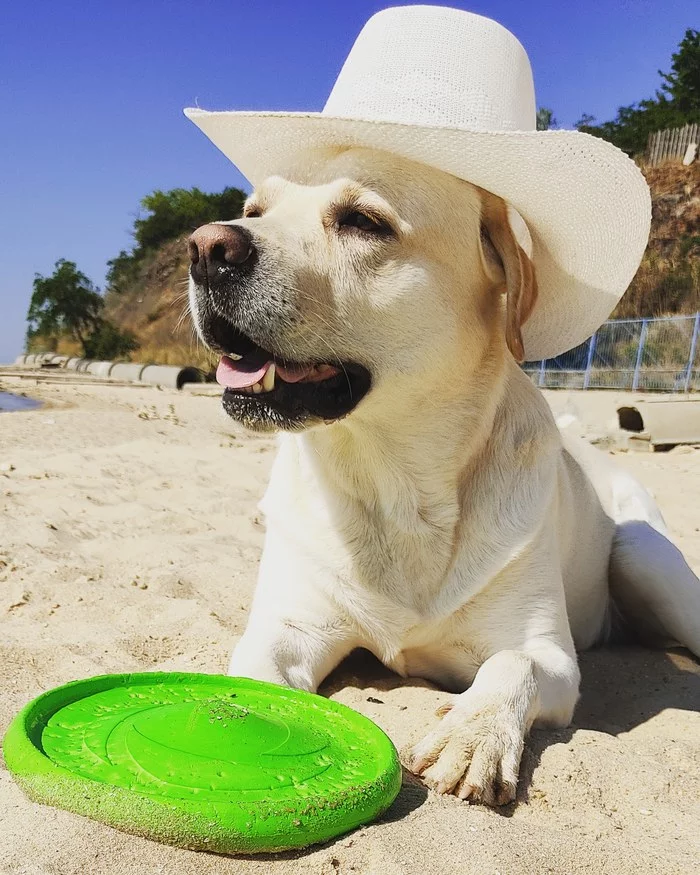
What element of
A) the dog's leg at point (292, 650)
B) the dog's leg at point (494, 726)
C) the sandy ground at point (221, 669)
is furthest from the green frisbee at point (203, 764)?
the dog's leg at point (292, 650)

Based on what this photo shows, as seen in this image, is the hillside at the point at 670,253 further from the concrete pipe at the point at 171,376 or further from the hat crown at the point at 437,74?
the hat crown at the point at 437,74

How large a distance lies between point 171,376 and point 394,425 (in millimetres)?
18579

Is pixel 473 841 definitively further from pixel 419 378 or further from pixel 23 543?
pixel 23 543

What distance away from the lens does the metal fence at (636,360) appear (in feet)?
56.9

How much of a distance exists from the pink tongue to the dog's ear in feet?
2.73

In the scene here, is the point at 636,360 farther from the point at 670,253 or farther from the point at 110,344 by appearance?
the point at 110,344

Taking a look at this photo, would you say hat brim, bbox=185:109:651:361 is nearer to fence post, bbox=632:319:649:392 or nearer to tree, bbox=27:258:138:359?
fence post, bbox=632:319:649:392

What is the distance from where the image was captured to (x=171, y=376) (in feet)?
68.0

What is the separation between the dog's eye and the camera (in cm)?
260

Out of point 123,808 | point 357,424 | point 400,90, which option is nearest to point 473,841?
point 123,808

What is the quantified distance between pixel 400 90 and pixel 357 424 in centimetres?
111

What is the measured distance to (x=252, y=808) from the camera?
1.62 meters

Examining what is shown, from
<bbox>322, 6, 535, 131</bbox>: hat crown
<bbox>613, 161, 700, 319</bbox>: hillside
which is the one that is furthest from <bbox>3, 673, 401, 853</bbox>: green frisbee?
<bbox>613, 161, 700, 319</bbox>: hillside

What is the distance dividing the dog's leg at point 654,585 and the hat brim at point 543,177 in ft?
3.58
